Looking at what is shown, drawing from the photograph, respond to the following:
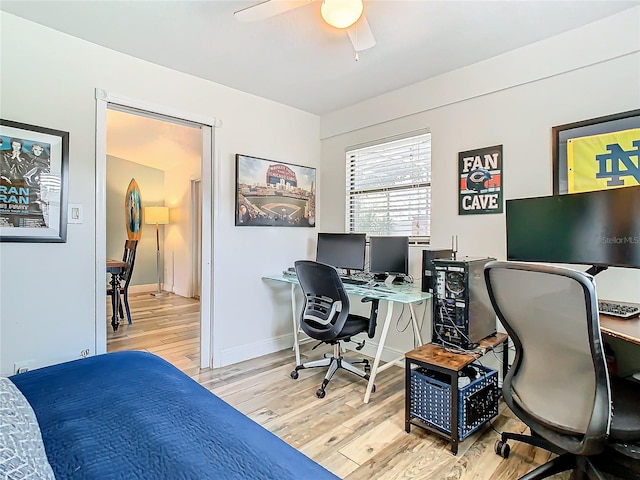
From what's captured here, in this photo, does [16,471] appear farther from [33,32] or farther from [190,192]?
[190,192]

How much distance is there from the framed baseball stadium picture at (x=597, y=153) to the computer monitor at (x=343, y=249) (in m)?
1.53

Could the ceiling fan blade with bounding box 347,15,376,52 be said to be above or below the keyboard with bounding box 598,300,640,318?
above

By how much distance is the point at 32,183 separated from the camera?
7.04ft

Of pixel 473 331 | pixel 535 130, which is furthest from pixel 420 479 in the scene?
pixel 535 130

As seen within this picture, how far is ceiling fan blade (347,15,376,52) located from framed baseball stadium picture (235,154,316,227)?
5.19 feet

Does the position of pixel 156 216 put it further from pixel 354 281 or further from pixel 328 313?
pixel 328 313

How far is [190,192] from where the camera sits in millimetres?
6035

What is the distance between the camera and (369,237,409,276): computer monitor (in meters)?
2.92

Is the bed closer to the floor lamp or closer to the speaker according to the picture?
the speaker

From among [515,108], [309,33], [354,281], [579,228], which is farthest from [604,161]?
[309,33]

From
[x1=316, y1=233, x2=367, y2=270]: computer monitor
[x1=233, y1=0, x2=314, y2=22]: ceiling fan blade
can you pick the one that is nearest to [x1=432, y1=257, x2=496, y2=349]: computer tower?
[x1=316, y1=233, x2=367, y2=270]: computer monitor

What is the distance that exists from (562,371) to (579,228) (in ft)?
3.02

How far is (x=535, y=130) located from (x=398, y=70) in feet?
3.61

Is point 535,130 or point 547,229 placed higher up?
point 535,130
